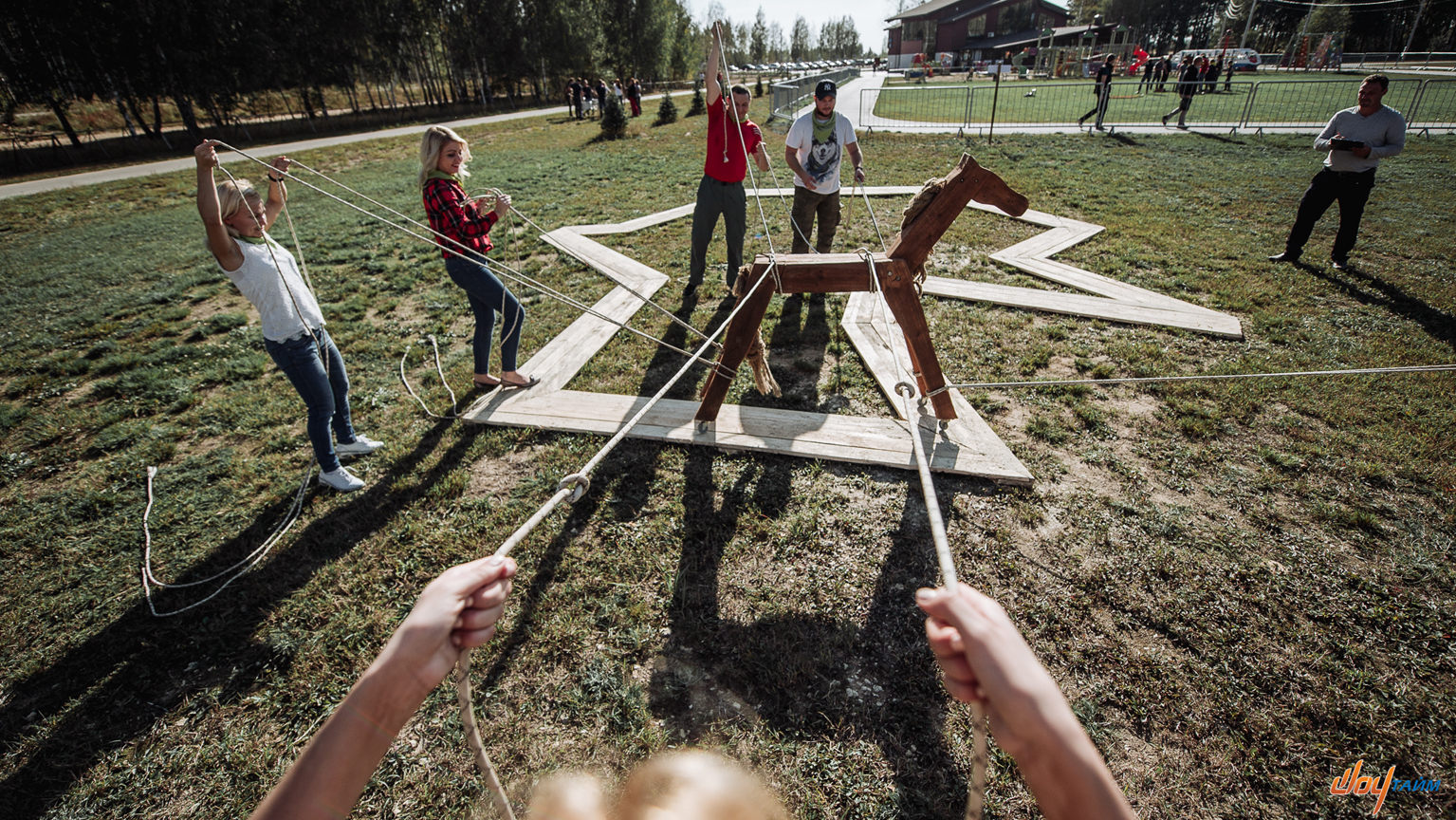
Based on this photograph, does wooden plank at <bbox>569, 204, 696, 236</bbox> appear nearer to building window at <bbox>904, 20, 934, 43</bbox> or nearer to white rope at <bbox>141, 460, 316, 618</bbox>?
white rope at <bbox>141, 460, 316, 618</bbox>

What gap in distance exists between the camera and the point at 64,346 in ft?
20.8

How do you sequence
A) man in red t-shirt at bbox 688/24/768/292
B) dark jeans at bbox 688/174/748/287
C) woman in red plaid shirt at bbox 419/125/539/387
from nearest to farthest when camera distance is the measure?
woman in red plaid shirt at bbox 419/125/539/387 → man in red t-shirt at bbox 688/24/768/292 → dark jeans at bbox 688/174/748/287

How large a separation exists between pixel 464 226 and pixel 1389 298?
9.06 metres

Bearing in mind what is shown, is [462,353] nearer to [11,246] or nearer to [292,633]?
[292,633]

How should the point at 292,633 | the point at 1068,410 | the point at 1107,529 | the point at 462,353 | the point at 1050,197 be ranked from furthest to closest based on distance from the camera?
the point at 1050,197 → the point at 462,353 → the point at 1068,410 → the point at 1107,529 → the point at 292,633

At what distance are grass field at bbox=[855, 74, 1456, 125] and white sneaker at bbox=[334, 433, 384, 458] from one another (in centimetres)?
1567

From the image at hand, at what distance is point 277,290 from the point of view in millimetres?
3404

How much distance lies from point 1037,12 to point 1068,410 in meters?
80.2

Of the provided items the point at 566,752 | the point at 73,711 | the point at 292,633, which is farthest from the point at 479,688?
the point at 73,711

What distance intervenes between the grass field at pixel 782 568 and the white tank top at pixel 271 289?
3.79 ft

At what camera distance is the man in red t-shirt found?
5.70 meters

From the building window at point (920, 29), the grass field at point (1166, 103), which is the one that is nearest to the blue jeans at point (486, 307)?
the grass field at point (1166, 103)

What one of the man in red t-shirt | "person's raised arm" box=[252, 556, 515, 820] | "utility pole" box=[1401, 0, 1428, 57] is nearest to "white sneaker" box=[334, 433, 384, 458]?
the man in red t-shirt

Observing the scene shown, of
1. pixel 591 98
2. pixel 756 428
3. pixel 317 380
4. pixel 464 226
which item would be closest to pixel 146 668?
pixel 317 380
